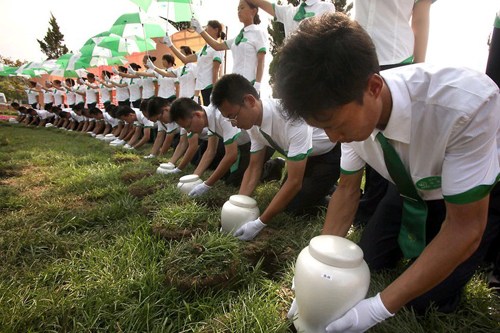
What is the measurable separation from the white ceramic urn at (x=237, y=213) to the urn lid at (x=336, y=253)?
1104 mm

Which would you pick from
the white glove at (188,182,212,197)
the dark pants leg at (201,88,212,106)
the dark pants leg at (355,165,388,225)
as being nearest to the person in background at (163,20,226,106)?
the dark pants leg at (201,88,212,106)

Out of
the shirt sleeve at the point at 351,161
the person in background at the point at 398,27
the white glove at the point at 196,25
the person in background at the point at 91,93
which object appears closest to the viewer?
the shirt sleeve at the point at 351,161

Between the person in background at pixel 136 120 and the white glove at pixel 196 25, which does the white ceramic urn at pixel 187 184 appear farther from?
the person in background at pixel 136 120

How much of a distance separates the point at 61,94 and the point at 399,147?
58.0 feet

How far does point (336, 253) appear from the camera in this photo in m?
1.27

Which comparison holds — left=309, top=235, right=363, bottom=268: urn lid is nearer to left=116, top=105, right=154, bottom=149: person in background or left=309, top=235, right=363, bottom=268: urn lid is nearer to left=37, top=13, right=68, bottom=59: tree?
left=116, top=105, right=154, bottom=149: person in background

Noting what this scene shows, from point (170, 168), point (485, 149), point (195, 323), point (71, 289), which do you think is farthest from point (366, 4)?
point (170, 168)

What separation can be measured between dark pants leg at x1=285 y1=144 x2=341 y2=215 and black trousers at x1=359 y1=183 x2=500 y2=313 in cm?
95

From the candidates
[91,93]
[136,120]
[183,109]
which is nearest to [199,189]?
[183,109]

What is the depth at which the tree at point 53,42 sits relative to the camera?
1284 inches

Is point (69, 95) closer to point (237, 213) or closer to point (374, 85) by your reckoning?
point (237, 213)

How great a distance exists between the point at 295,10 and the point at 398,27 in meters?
1.50

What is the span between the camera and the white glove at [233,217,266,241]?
2334mm

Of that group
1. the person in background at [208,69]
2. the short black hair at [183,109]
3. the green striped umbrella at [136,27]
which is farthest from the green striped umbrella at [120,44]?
the short black hair at [183,109]
